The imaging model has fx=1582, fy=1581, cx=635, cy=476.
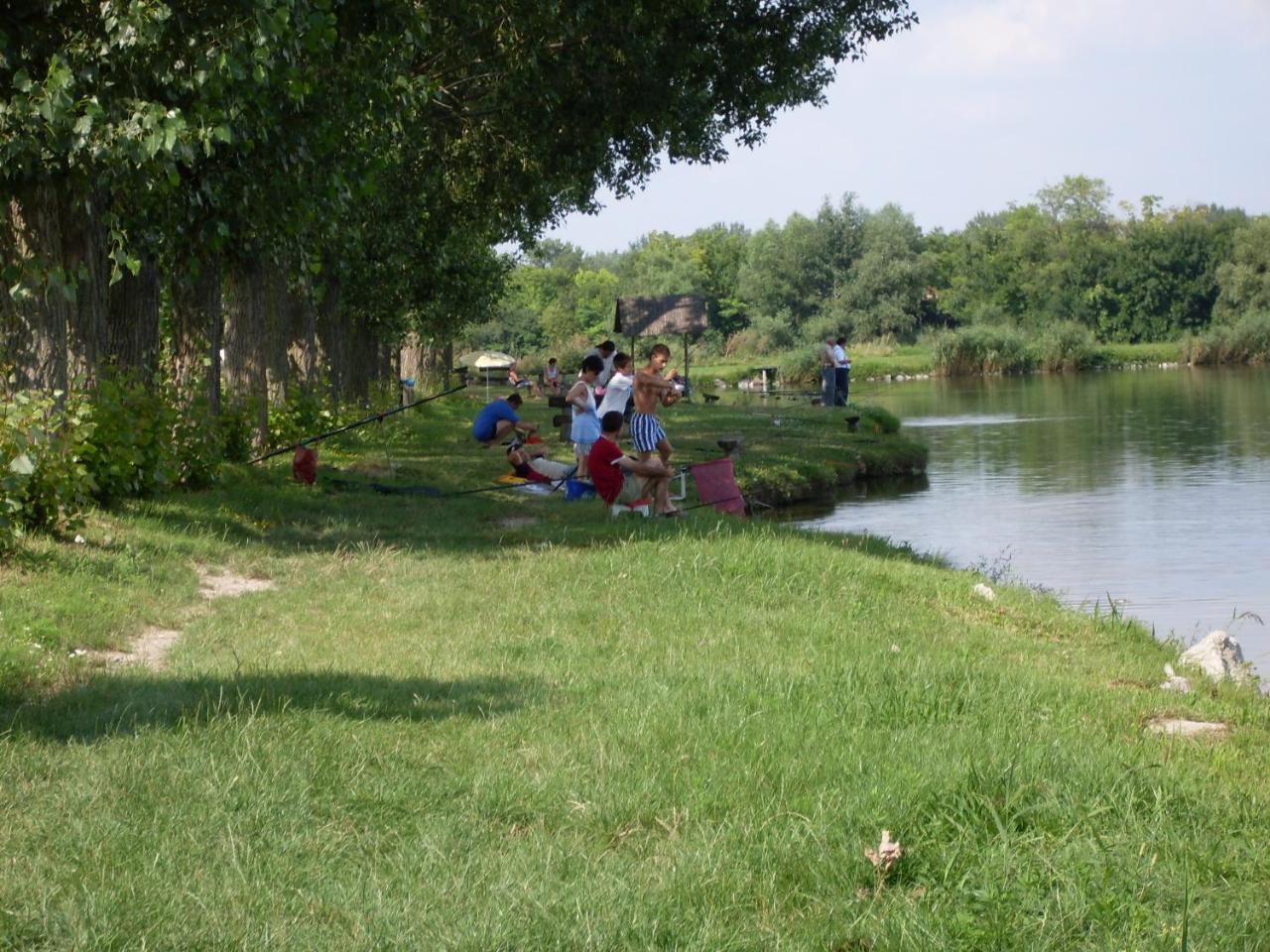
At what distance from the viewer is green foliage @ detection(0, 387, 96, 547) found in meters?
11.2

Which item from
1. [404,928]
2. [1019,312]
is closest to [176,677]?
[404,928]

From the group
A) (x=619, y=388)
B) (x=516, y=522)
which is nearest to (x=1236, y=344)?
(x=619, y=388)

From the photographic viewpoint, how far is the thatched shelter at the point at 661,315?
48.4m

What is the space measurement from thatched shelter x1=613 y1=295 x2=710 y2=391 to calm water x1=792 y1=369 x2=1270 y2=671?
23.3 ft

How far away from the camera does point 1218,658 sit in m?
11.3

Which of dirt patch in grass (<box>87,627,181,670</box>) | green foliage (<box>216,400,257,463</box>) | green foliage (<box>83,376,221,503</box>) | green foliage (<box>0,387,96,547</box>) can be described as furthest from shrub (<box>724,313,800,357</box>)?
dirt patch in grass (<box>87,627,181,670</box>)

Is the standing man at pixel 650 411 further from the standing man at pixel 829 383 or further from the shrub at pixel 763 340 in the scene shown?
the shrub at pixel 763 340

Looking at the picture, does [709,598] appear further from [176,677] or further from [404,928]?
[404,928]

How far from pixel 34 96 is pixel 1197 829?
10064 millimetres

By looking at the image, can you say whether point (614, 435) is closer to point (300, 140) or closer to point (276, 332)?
point (300, 140)

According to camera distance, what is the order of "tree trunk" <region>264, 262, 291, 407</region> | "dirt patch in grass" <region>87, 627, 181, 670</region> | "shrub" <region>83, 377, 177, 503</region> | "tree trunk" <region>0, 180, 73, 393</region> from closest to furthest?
"dirt patch in grass" <region>87, 627, 181, 670</region> < "tree trunk" <region>0, 180, 73, 393</region> < "shrub" <region>83, 377, 177, 503</region> < "tree trunk" <region>264, 262, 291, 407</region>

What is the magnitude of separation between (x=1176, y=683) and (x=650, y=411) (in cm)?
808

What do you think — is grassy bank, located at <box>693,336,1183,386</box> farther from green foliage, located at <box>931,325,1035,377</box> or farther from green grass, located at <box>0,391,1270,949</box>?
green grass, located at <box>0,391,1270,949</box>

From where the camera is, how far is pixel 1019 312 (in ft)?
345
